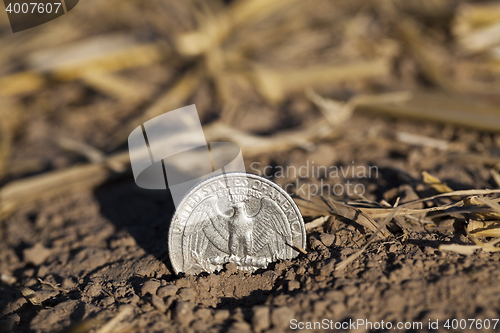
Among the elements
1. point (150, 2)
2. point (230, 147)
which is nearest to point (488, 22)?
point (230, 147)

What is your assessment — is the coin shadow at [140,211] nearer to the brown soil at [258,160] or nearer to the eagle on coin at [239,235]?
the brown soil at [258,160]

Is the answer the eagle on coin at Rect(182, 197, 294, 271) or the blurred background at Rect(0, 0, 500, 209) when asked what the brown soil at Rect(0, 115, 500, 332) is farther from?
the blurred background at Rect(0, 0, 500, 209)

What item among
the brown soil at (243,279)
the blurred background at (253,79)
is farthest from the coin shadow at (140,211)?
the blurred background at (253,79)

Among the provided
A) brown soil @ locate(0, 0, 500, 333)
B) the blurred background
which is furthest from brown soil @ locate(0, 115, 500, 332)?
the blurred background

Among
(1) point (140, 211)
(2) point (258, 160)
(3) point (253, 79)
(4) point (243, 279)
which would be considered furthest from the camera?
(3) point (253, 79)

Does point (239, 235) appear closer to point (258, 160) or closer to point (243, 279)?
point (243, 279)

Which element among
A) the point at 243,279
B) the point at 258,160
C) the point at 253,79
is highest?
the point at 253,79

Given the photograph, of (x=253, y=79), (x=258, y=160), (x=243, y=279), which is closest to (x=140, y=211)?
(x=258, y=160)
